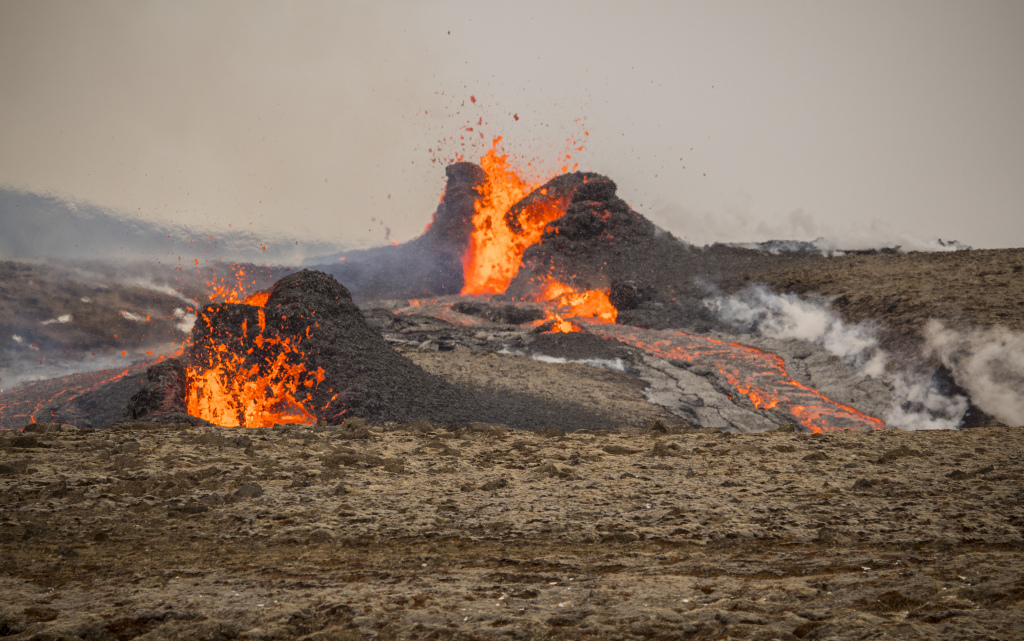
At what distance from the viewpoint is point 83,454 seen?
8500mm

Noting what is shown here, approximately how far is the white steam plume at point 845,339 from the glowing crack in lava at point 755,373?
1340 millimetres

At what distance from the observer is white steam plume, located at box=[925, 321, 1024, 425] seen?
1842 centimetres

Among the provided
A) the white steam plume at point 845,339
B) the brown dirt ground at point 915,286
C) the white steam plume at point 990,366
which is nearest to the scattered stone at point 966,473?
the white steam plume at point 990,366

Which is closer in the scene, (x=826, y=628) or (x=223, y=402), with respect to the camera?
(x=826, y=628)

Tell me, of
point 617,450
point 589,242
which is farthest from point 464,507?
point 589,242

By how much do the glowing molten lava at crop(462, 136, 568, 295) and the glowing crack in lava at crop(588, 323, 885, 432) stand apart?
65.7ft

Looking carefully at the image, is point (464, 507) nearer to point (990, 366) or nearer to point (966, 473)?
point (966, 473)

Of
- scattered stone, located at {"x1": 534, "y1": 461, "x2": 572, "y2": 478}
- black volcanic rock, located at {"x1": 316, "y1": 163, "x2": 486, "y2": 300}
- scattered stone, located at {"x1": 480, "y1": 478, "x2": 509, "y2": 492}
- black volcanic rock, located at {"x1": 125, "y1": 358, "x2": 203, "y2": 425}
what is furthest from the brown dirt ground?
black volcanic rock, located at {"x1": 316, "y1": 163, "x2": 486, "y2": 300}

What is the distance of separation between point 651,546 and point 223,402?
1250 centimetres

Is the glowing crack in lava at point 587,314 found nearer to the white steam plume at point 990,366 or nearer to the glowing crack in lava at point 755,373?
the glowing crack in lava at point 755,373

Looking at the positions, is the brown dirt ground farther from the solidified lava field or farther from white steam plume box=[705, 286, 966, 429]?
the solidified lava field

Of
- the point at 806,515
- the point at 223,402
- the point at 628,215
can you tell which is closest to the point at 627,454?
the point at 806,515

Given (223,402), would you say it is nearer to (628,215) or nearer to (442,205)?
(628,215)

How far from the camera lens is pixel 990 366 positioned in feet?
63.9
